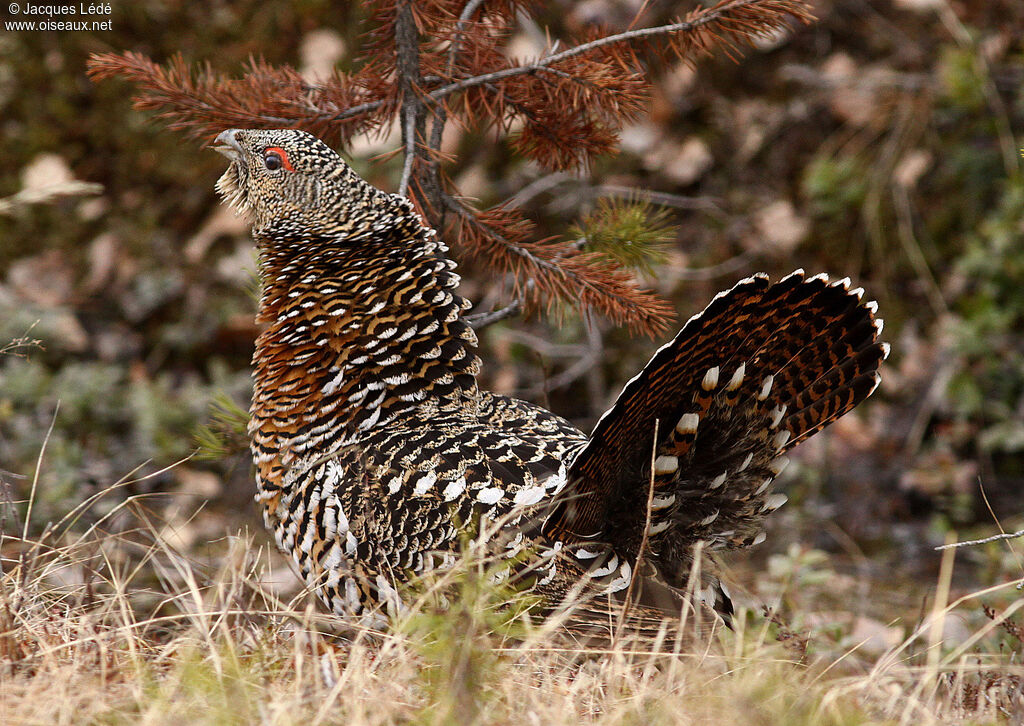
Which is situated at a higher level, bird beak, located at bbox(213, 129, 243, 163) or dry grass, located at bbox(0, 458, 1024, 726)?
bird beak, located at bbox(213, 129, 243, 163)

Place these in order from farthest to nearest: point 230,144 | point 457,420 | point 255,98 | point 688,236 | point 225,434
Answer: point 688,236
point 225,434
point 255,98
point 230,144
point 457,420

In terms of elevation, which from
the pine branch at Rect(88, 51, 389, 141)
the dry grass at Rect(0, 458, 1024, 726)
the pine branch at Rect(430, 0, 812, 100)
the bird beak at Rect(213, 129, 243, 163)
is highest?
the pine branch at Rect(430, 0, 812, 100)

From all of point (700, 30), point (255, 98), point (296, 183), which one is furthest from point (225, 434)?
point (700, 30)

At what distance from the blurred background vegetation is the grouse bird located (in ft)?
6.85

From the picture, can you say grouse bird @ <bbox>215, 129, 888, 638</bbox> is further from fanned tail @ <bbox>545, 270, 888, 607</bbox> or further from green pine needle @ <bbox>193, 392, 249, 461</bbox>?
green pine needle @ <bbox>193, 392, 249, 461</bbox>

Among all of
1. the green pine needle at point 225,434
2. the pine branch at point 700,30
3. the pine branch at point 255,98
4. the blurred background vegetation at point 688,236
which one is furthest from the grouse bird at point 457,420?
the blurred background vegetation at point 688,236

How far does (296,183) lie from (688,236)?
136 inches

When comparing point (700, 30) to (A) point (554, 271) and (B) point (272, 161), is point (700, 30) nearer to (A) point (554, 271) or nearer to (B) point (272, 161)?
(A) point (554, 271)

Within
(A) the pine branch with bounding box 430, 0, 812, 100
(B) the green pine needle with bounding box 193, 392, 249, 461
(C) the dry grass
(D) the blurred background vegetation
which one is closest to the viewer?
(C) the dry grass

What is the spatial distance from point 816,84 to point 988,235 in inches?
58.2

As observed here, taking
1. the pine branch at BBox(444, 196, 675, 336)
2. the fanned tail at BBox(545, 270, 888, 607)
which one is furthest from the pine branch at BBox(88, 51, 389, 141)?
the fanned tail at BBox(545, 270, 888, 607)

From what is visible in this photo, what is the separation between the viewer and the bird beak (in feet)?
9.23

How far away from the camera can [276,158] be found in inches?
108

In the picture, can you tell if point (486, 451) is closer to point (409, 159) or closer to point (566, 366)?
point (409, 159)
